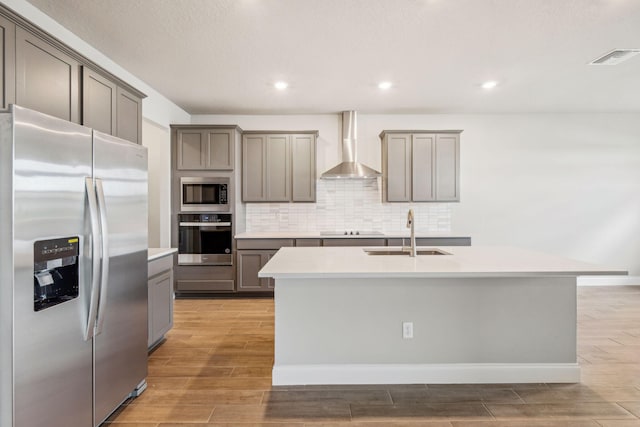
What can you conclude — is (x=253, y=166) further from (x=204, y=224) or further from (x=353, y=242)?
(x=353, y=242)

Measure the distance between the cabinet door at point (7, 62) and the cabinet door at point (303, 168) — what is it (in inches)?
140

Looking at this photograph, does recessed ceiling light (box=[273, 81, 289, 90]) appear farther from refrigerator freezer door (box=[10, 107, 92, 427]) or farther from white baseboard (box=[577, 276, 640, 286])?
white baseboard (box=[577, 276, 640, 286])

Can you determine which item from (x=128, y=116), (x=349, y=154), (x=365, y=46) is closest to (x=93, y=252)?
(x=128, y=116)

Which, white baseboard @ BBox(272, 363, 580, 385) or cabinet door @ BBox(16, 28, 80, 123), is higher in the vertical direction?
cabinet door @ BBox(16, 28, 80, 123)

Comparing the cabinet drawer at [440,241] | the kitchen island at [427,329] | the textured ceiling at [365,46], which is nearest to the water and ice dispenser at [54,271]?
the kitchen island at [427,329]

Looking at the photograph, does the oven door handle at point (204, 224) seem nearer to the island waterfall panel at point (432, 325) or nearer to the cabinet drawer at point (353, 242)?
the cabinet drawer at point (353, 242)

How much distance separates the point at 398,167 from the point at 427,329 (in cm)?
302

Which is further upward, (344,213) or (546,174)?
(546,174)

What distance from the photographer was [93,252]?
1.86 m

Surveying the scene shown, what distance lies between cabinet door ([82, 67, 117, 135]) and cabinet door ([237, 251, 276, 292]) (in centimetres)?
260

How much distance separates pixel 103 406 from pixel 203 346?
1.30 metres

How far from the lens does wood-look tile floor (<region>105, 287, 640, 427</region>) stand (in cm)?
218

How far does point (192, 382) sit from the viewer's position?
266 cm

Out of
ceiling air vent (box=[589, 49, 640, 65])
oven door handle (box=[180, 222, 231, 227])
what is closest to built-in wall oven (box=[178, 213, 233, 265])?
oven door handle (box=[180, 222, 231, 227])
